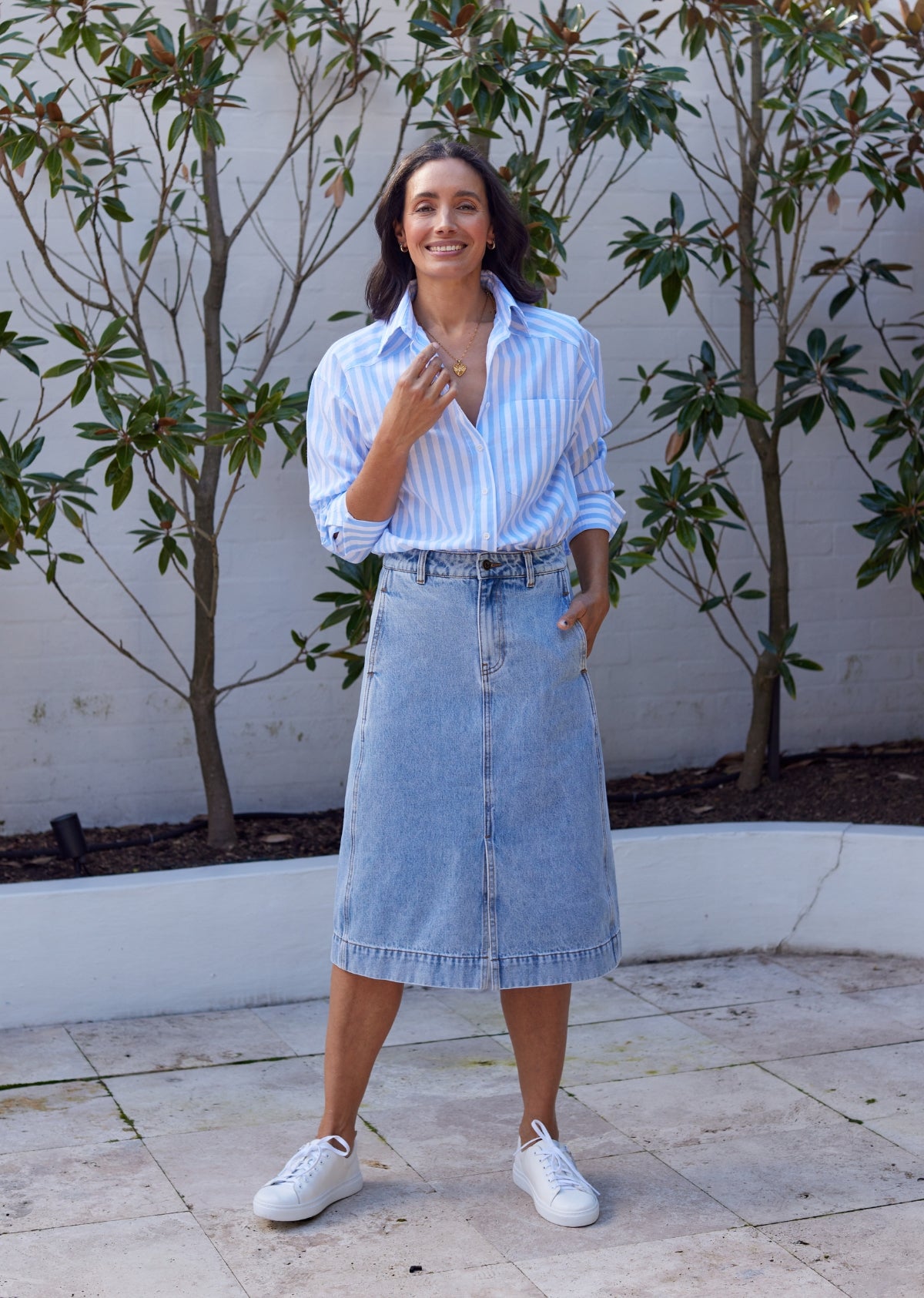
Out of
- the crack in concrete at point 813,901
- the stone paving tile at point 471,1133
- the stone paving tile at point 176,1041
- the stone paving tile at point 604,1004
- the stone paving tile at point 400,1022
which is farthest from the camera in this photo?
the crack in concrete at point 813,901

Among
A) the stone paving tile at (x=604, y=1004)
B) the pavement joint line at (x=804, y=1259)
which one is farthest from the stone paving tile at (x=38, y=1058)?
the pavement joint line at (x=804, y=1259)

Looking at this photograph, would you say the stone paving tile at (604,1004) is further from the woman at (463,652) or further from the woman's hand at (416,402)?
the woman's hand at (416,402)

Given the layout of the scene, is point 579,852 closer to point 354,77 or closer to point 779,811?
point 779,811

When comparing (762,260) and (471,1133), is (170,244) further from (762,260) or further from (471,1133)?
(471,1133)

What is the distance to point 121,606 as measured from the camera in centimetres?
379

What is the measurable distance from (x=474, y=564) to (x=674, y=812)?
1925 mm

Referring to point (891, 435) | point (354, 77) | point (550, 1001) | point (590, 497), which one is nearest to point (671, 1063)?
point (550, 1001)

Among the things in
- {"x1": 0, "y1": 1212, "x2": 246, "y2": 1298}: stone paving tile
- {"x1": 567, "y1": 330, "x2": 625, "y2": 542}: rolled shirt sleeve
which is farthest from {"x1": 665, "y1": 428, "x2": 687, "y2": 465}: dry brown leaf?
{"x1": 0, "y1": 1212, "x2": 246, "y2": 1298}: stone paving tile

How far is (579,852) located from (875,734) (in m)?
2.49

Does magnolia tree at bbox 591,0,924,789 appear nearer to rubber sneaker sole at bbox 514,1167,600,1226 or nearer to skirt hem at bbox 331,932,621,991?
skirt hem at bbox 331,932,621,991

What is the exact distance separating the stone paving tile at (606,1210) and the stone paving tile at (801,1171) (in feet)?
0.13

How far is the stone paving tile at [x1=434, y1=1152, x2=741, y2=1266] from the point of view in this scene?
221 centimetres

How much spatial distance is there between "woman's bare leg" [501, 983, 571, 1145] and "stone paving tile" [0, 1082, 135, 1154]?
72 cm

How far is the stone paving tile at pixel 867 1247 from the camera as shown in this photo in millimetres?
2062
